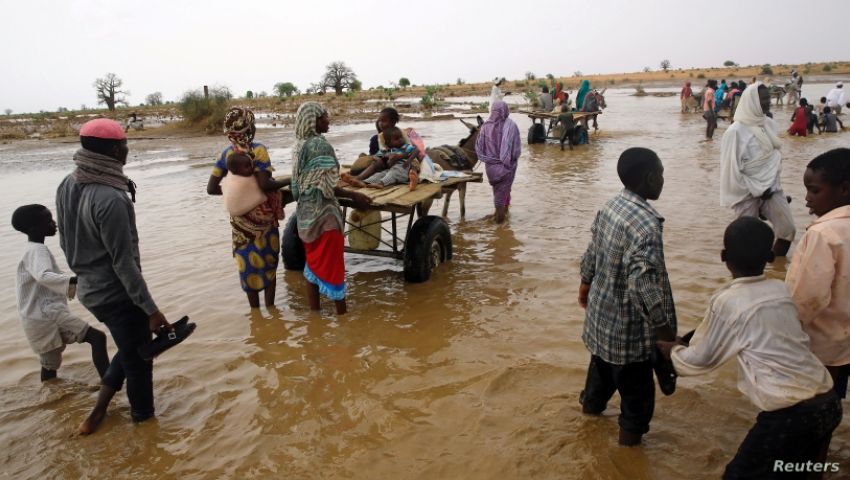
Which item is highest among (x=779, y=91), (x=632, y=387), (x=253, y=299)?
(x=779, y=91)

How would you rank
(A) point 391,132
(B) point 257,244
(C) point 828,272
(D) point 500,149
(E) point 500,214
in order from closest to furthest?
(C) point 828,272
(B) point 257,244
(A) point 391,132
(D) point 500,149
(E) point 500,214

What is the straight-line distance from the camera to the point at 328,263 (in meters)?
4.82

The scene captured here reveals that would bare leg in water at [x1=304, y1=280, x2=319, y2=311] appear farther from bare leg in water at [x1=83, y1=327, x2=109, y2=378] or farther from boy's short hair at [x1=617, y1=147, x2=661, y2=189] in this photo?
boy's short hair at [x1=617, y1=147, x2=661, y2=189]

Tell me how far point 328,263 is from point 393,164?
1.63 metres

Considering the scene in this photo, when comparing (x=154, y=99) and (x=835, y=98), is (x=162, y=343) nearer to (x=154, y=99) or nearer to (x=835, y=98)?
(x=835, y=98)

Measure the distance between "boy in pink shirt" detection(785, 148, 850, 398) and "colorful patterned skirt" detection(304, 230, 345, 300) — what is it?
10.8 ft

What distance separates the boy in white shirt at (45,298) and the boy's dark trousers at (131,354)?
0.67 m

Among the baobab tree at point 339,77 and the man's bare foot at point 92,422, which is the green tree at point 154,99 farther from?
the man's bare foot at point 92,422

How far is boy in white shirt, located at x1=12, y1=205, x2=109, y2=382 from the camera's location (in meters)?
3.75

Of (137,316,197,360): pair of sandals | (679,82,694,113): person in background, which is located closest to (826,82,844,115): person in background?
(679,82,694,113): person in background

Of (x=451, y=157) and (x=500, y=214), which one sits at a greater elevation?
(x=451, y=157)

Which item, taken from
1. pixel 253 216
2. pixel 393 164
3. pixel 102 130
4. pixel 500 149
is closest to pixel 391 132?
pixel 393 164

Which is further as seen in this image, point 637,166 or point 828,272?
point 637,166

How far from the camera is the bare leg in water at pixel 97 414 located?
3.47 meters
